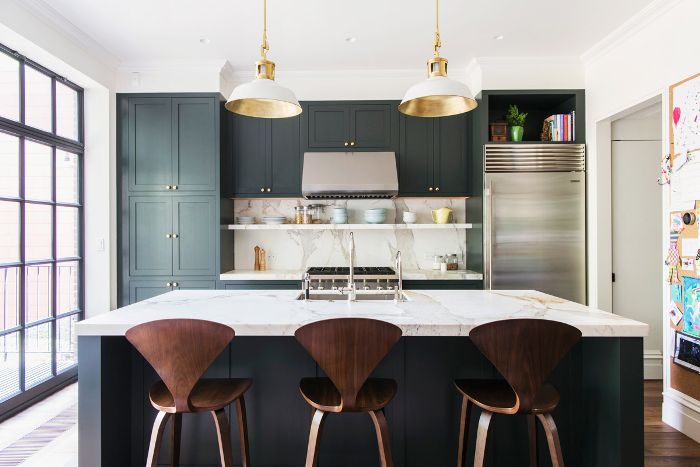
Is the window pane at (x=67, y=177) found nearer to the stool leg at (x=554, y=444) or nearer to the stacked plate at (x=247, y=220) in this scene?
the stacked plate at (x=247, y=220)

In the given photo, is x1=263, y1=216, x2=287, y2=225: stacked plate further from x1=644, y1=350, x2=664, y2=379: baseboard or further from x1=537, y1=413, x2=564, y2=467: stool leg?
x1=644, y1=350, x2=664, y2=379: baseboard

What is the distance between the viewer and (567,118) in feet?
12.5

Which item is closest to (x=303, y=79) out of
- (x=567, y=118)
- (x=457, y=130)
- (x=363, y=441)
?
(x=457, y=130)

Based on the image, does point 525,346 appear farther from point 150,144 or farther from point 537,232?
point 150,144

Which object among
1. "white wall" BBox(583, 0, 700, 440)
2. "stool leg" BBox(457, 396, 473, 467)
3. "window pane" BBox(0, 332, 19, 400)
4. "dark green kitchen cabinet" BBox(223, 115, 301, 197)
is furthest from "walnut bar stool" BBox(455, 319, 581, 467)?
"window pane" BBox(0, 332, 19, 400)

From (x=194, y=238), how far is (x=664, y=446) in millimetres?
3860

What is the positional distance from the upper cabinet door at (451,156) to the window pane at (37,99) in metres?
3.38

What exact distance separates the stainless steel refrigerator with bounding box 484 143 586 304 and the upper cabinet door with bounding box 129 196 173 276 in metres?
2.96

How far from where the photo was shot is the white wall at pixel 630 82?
105 inches

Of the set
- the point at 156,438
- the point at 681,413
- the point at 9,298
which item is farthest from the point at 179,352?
the point at 681,413

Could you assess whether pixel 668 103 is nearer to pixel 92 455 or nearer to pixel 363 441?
pixel 363 441

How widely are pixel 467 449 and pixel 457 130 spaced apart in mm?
2941

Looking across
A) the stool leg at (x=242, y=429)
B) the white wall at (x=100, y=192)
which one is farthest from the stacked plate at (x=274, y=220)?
the stool leg at (x=242, y=429)

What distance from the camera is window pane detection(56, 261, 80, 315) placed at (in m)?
3.49
